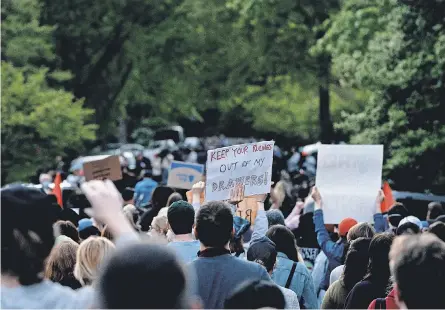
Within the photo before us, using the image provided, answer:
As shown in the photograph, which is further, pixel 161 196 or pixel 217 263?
pixel 161 196

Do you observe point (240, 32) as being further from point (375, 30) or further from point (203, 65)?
point (375, 30)

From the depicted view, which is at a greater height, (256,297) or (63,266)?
(256,297)

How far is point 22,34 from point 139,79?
1167 cm

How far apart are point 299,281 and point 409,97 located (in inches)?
546

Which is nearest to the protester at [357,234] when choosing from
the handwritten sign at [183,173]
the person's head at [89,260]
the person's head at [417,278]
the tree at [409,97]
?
the person's head at [89,260]

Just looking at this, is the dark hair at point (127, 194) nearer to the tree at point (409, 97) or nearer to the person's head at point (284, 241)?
the person's head at point (284, 241)

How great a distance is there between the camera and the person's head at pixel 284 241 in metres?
7.59

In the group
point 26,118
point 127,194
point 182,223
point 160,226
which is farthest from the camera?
point 26,118

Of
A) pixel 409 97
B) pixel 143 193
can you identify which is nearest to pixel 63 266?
pixel 143 193

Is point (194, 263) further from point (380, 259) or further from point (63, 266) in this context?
point (380, 259)

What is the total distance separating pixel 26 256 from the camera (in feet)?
12.6

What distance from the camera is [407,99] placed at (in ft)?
67.9

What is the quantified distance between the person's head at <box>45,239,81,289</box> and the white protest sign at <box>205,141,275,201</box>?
1.92 meters

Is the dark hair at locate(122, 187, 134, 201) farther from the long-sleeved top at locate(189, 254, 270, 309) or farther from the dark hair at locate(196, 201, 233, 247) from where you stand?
the long-sleeved top at locate(189, 254, 270, 309)
